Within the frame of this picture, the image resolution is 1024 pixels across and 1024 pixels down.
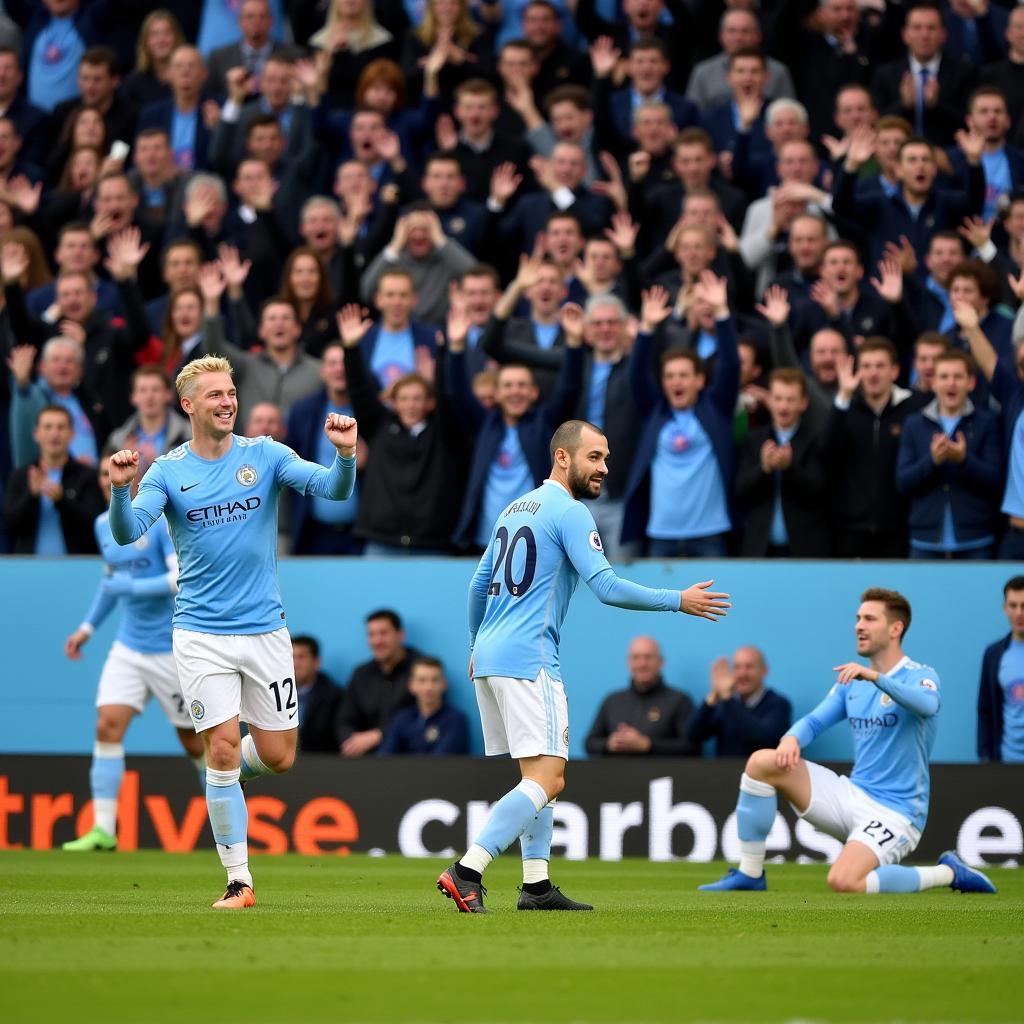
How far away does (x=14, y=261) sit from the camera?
18156 mm

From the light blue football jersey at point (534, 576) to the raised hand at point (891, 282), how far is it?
6976mm

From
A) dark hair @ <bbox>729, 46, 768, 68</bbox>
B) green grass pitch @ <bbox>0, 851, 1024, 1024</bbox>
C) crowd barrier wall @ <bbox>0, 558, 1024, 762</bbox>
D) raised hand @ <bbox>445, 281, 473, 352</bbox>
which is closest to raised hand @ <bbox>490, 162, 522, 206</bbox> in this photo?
raised hand @ <bbox>445, 281, 473, 352</bbox>

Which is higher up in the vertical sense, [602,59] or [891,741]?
[602,59]

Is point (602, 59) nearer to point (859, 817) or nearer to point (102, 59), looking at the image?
point (102, 59)

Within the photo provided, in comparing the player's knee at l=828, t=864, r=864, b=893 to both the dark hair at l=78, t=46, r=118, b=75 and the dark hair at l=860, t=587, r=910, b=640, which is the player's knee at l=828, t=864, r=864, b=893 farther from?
the dark hair at l=78, t=46, r=118, b=75

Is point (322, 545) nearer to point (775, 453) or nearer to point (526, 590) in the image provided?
point (775, 453)

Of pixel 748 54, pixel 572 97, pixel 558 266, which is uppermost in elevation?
pixel 748 54

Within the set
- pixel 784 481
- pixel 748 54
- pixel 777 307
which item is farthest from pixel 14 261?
pixel 784 481

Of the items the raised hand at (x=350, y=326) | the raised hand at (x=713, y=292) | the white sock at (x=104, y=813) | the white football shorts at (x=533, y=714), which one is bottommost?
the white sock at (x=104, y=813)

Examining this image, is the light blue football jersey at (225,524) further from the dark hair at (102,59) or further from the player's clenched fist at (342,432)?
the dark hair at (102,59)

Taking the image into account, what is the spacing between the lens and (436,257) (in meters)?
17.3

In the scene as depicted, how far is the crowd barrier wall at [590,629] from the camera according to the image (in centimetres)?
1472

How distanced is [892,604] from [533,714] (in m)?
3.19

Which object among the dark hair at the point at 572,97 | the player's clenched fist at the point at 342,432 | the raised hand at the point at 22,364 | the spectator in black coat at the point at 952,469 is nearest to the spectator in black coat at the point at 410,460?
the raised hand at the point at 22,364
